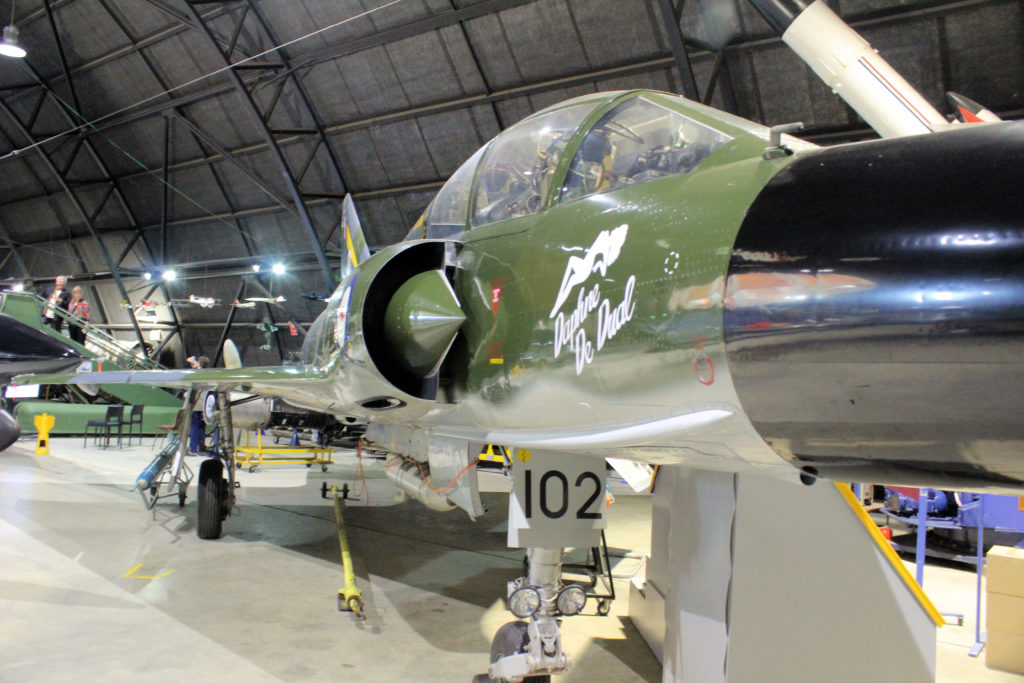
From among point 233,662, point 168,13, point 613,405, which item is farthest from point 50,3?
point 613,405

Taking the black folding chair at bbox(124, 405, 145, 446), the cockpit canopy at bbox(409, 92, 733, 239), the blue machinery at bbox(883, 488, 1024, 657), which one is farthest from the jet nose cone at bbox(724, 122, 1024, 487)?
the black folding chair at bbox(124, 405, 145, 446)

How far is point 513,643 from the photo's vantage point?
3475 mm

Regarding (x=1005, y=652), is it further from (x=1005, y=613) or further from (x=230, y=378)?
(x=230, y=378)

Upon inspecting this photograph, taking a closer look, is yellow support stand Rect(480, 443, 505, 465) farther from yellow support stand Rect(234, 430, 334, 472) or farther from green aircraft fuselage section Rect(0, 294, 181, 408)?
green aircraft fuselage section Rect(0, 294, 181, 408)

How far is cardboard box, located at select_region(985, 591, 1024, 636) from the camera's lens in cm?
429

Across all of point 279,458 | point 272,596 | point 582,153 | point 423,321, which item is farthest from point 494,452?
point 582,153

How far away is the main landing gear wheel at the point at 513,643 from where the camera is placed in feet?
11.4

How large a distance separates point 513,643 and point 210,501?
15.1 feet

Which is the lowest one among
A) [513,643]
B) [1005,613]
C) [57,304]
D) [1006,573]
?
[513,643]

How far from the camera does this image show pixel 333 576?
19.5ft

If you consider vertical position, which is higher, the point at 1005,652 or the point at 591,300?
the point at 591,300

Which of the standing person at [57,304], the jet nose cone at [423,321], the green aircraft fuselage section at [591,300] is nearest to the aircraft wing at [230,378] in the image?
the jet nose cone at [423,321]

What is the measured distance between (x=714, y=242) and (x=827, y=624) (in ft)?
8.33

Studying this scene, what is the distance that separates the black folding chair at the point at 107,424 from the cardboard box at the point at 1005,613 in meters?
15.4
